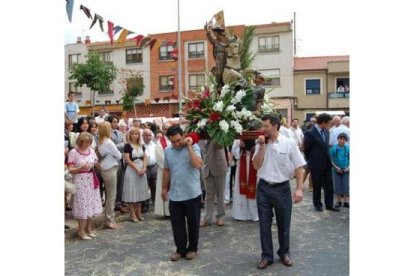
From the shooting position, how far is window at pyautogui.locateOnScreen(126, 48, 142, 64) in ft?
112

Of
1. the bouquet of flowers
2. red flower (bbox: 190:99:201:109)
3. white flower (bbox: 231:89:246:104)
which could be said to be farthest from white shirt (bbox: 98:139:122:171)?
white flower (bbox: 231:89:246:104)

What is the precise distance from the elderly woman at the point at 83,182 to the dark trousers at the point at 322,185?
155 inches

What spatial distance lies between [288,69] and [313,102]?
9.77 ft

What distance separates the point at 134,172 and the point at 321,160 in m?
3.39

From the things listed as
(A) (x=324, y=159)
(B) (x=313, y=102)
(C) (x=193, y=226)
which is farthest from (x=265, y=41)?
(C) (x=193, y=226)

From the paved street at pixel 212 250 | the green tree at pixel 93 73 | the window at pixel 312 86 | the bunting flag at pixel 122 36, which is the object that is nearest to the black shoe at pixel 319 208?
the paved street at pixel 212 250

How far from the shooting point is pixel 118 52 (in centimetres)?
3441

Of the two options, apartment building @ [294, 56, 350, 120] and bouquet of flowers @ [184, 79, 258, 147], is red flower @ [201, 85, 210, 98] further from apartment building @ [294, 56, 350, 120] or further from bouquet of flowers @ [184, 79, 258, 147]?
apartment building @ [294, 56, 350, 120]

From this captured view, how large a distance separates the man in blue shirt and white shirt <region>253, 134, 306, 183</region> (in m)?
0.85

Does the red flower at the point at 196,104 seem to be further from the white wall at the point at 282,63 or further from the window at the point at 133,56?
the window at the point at 133,56

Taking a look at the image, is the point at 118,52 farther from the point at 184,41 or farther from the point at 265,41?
the point at 265,41

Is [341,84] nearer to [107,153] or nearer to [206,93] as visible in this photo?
[206,93]

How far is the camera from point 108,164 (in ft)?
22.7

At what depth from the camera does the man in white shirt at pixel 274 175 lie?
198 inches
